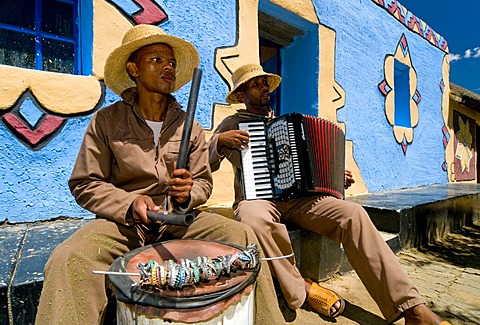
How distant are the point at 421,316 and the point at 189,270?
57.7 inches

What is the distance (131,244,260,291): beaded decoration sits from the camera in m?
0.87

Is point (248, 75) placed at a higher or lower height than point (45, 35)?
lower

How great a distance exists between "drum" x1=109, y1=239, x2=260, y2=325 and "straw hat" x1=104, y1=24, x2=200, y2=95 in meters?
1.14

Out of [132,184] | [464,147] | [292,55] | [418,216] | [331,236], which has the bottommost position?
[418,216]

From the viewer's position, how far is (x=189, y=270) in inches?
35.6

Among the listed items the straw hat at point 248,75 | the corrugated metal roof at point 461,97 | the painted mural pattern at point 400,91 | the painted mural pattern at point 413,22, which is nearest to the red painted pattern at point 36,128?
the straw hat at point 248,75

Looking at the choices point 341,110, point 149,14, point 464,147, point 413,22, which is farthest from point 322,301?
point 464,147

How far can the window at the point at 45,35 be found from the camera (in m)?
2.46

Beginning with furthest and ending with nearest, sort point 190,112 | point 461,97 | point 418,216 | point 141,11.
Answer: point 461,97 → point 418,216 → point 141,11 → point 190,112

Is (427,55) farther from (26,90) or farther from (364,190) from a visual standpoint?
(26,90)

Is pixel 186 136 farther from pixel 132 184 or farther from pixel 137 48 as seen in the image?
pixel 137 48

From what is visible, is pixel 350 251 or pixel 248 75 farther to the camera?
pixel 248 75

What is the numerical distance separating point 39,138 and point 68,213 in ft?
2.03

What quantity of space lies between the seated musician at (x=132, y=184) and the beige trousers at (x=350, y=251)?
0.43 m
